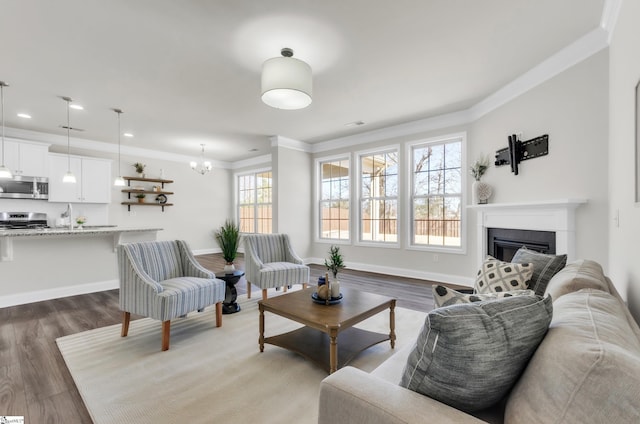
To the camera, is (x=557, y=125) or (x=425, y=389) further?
(x=557, y=125)

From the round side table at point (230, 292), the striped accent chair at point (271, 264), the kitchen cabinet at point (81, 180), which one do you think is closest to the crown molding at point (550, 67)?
the striped accent chair at point (271, 264)

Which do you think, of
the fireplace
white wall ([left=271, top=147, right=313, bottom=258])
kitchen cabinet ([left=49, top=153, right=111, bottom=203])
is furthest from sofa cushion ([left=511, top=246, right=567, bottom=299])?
kitchen cabinet ([left=49, top=153, right=111, bottom=203])

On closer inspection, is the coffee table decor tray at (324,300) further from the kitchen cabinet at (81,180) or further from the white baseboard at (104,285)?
the kitchen cabinet at (81,180)

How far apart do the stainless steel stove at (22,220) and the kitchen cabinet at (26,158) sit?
2.54ft

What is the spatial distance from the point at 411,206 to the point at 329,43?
3.30 meters

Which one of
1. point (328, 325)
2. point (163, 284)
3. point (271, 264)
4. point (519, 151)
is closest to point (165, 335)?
point (163, 284)

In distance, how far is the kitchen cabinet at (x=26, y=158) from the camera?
507cm

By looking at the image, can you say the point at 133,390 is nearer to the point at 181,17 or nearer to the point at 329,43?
the point at 181,17

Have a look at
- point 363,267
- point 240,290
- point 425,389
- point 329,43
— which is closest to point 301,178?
point 363,267

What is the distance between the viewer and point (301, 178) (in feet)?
21.2

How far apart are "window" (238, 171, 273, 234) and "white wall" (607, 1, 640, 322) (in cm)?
667

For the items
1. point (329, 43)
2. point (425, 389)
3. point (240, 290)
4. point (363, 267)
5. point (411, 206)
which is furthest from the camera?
point (363, 267)

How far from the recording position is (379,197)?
5785 mm

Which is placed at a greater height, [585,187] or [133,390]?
[585,187]
